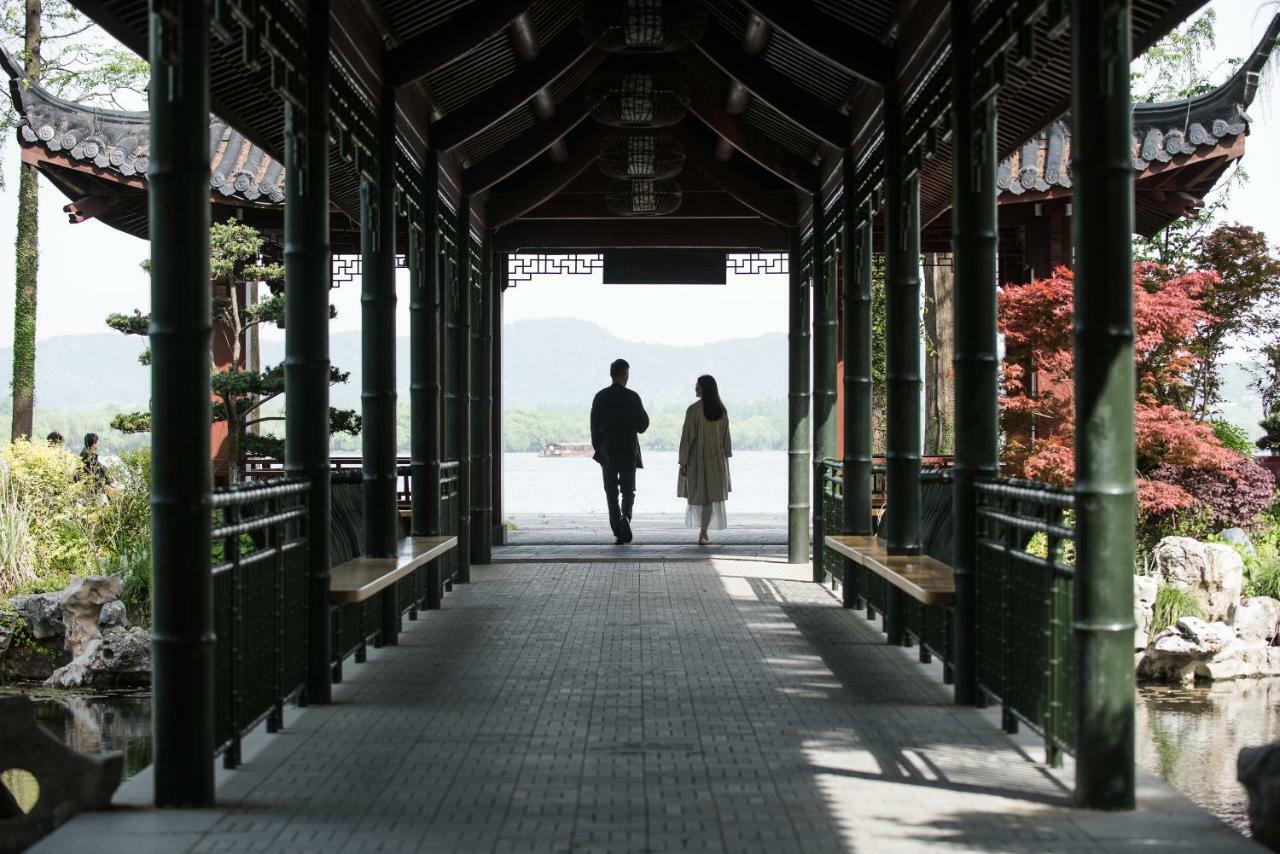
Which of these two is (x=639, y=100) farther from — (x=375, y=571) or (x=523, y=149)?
(x=375, y=571)

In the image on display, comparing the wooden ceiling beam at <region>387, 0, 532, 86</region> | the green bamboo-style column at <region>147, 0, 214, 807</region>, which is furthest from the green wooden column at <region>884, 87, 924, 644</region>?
the green bamboo-style column at <region>147, 0, 214, 807</region>

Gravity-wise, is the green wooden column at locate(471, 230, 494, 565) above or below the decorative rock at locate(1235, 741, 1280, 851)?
above

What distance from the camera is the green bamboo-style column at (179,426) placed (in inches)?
196

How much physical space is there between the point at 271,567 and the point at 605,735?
1.44m

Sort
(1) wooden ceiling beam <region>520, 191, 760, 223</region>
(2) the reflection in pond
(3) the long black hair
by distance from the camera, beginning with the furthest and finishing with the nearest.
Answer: (3) the long black hair, (1) wooden ceiling beam <region>520, 191, 760, 223</region>, (2) the reflection in pond

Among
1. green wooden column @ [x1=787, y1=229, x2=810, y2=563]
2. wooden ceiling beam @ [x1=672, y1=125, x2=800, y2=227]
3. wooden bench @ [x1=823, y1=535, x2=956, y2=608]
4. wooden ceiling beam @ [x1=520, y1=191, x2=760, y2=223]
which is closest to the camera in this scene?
wooden bench @ [x1=823, y1=535, x2=956, y2=608]

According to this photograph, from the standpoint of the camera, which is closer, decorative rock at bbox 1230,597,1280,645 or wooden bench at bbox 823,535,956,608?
wooden bench at bbox 823,535,956,608

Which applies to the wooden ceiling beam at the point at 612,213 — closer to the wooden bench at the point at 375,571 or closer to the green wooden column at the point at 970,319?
the wooden bench at the point at 375,571

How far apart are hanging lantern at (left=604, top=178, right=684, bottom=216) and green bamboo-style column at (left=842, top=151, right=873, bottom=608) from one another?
309cm

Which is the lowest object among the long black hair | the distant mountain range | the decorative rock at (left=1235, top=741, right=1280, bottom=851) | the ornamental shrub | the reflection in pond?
the reflection in pond

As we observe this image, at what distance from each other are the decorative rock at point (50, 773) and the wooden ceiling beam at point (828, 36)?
18.1 ft

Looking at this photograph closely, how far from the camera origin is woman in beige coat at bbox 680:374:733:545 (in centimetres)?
1648

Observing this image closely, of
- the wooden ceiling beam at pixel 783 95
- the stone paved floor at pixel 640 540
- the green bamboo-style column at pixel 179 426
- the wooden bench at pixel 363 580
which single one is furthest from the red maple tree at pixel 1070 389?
the green bamboo-style column at pixel 179 426

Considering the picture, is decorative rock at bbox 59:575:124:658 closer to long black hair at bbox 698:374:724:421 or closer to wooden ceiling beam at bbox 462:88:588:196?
wooden ceiling beam at bbox 462:88:588:196
